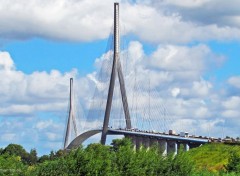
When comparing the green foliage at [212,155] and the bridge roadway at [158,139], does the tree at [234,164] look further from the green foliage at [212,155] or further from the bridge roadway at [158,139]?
the bridge roadway at [158,139]

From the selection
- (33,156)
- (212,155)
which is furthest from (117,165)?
(33,156)

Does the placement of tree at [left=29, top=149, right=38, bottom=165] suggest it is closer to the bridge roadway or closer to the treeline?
the bridge roadway

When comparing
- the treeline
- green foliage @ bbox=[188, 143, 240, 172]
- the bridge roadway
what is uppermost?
the bridge roadway

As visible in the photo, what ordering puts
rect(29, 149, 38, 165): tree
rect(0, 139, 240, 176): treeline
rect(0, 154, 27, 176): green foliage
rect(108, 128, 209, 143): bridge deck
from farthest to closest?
rect(29, 149, 38, 165): tree < rect(108, 128, 209, 143): bridge deck < rect(0, 154, 27, 176): green foliage < rect(0, 139, 240, 176): treeline

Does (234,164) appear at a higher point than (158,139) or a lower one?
lower

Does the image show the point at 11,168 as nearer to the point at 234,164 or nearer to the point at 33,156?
the point at 234,164

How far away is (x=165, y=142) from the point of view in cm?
10562

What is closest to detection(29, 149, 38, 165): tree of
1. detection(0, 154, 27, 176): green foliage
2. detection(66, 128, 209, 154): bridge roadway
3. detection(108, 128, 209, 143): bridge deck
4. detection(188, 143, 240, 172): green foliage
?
detection(66, 128, 209, 154): bridge roadway

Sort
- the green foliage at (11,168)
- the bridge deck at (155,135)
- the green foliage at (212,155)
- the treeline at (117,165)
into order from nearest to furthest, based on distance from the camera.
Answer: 1. the treeline at (117,165)
2. the green foliage at (11,168)
3. the green foliage at (212,155)
4. the bridge deck at (155,135)

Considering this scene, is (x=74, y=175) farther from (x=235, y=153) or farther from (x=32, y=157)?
(x=32, y=157)

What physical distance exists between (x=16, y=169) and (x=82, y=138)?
2677 inches

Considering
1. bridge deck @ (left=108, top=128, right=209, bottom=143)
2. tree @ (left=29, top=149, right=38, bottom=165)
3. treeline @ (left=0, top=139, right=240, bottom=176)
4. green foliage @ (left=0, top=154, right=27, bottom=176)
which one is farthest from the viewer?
tree @ (left=29, top=149, right=38, bottom=165)

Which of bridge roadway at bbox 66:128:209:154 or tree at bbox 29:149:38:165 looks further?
tree at bbox 29:149:38:165

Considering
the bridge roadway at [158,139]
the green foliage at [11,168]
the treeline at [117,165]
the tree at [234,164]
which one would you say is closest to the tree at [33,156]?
the bridge roadway at [158,139]
